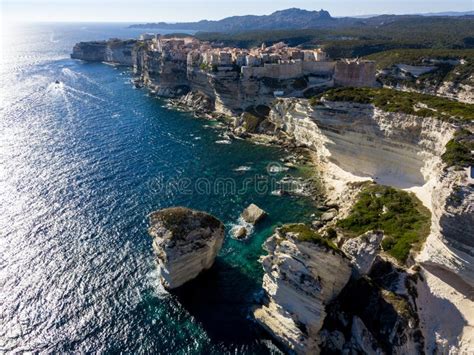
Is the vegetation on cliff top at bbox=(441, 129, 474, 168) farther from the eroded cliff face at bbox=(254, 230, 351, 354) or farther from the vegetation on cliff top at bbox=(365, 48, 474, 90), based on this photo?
the vegetation on cliff top at bbox=(365, 48, 474, 90)

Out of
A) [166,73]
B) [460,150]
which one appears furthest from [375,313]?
[166,73]

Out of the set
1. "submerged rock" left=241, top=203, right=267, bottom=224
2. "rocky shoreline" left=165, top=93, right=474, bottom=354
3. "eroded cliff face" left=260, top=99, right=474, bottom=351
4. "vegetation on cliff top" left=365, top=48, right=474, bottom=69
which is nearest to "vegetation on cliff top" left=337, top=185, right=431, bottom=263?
"eroded cliff face" left=260, top=99, right=474, bottom=351

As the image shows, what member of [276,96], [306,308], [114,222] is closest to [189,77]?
[276,96]

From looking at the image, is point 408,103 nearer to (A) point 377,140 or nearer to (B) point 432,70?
(A) point 377,140

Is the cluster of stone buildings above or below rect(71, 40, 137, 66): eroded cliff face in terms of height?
above

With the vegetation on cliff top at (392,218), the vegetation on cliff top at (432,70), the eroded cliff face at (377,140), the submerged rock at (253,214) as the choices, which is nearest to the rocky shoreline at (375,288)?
the vegetation on cliff top at (392,218)

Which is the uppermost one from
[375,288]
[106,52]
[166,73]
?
[166,73]

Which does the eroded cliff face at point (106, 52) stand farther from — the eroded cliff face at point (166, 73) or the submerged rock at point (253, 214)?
the submerged rock at point (253, 214)
